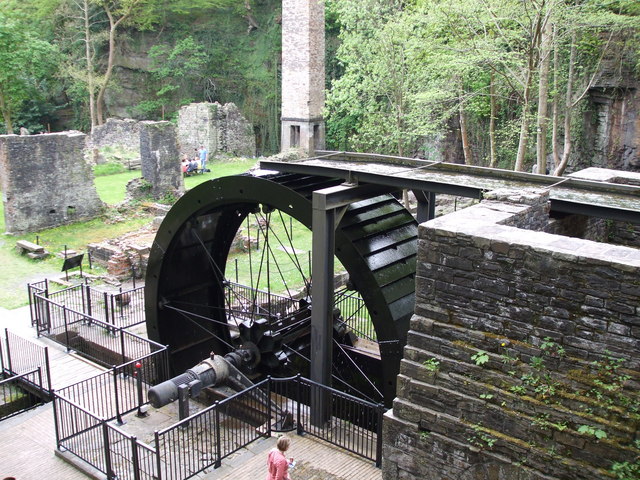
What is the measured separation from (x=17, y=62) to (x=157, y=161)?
40.0ft

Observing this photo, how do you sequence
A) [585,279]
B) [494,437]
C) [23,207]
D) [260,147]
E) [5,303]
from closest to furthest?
[585,279]
[494,437]
[5,303]
[23,207]
[260,147]

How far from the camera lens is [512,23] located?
16.4 m

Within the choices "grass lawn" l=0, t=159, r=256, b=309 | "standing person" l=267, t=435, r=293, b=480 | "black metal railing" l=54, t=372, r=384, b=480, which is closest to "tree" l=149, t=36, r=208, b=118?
"grass lawn" l=0, t=159, r=256, b=309

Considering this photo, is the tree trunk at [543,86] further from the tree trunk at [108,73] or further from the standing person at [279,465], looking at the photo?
the tree trunk at [108,73]

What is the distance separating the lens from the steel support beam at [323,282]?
6.97 metres

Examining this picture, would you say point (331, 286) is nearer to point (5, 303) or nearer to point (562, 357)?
point (562, 357)

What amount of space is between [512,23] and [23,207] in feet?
45.7

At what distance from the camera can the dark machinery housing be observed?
24.2ft

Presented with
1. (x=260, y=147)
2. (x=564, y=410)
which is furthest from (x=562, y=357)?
(x=260, y=147)

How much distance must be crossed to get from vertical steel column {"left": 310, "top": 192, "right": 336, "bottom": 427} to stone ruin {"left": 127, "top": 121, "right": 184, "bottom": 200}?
594 inches

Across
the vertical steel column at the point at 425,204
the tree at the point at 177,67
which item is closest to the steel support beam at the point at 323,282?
the vertical steel column at the point at 425,204

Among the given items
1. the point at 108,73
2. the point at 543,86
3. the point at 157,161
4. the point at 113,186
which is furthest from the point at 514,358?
the point at 108,73

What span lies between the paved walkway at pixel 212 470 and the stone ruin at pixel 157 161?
12627mm

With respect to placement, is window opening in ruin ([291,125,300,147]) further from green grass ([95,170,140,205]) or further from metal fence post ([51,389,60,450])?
metal fence post ([51,389,60,450])
